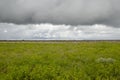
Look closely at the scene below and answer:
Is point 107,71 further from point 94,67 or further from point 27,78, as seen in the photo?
point 27,78

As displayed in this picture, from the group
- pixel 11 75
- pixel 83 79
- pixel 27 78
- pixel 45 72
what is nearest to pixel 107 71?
pixel 83 79

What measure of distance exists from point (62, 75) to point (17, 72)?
451 cm

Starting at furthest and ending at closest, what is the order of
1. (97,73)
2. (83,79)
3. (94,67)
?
(94,67)
(97,73)
(83,79)

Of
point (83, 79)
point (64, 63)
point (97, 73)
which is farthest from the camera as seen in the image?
point (64, 63)

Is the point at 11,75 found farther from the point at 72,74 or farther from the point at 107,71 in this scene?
the point at 107,71

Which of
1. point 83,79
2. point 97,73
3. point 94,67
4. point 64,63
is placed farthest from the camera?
point 64,63

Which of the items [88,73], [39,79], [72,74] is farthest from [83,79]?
[39,79]

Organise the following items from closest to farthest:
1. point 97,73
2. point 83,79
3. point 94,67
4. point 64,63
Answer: point 83,79
point 97,73
point 94,67
point 64,63

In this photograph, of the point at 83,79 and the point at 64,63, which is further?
the point at 64,63

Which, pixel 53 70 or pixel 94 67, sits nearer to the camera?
pixel 53 70

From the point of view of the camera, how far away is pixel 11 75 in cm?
2116

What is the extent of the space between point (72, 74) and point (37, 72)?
3.49 m

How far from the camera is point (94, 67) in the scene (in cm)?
2434

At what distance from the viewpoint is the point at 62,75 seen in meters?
20.8
